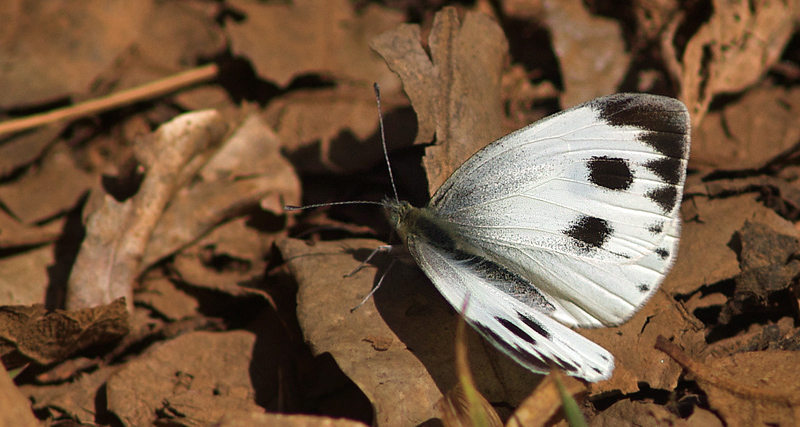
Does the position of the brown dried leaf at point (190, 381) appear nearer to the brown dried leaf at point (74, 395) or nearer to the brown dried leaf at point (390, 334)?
the brown dried leaf at point (74, 395)

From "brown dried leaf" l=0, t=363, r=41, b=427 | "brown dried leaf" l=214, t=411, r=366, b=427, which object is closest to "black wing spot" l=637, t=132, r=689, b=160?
"brown dried leaf" l=214, t=411, r=366, b=427

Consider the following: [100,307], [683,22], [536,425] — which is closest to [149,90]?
[100,307]

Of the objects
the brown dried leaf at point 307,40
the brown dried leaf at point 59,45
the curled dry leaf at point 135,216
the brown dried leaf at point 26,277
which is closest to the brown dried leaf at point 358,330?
the curled dry leaf at point 135,216

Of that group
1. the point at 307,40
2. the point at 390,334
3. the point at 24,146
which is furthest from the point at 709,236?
the point at 24,146

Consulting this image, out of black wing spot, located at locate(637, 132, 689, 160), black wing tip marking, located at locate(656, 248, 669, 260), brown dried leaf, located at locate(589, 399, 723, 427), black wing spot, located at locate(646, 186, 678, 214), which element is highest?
black wing spot, located at locate(637, 132, 689, 160)

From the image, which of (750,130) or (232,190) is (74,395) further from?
(750,130)

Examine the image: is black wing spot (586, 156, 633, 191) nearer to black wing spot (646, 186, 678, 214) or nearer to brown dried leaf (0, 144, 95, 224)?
black wing spot (646, 186, 678, 214)

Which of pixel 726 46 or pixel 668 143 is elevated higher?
pixel 726 46
